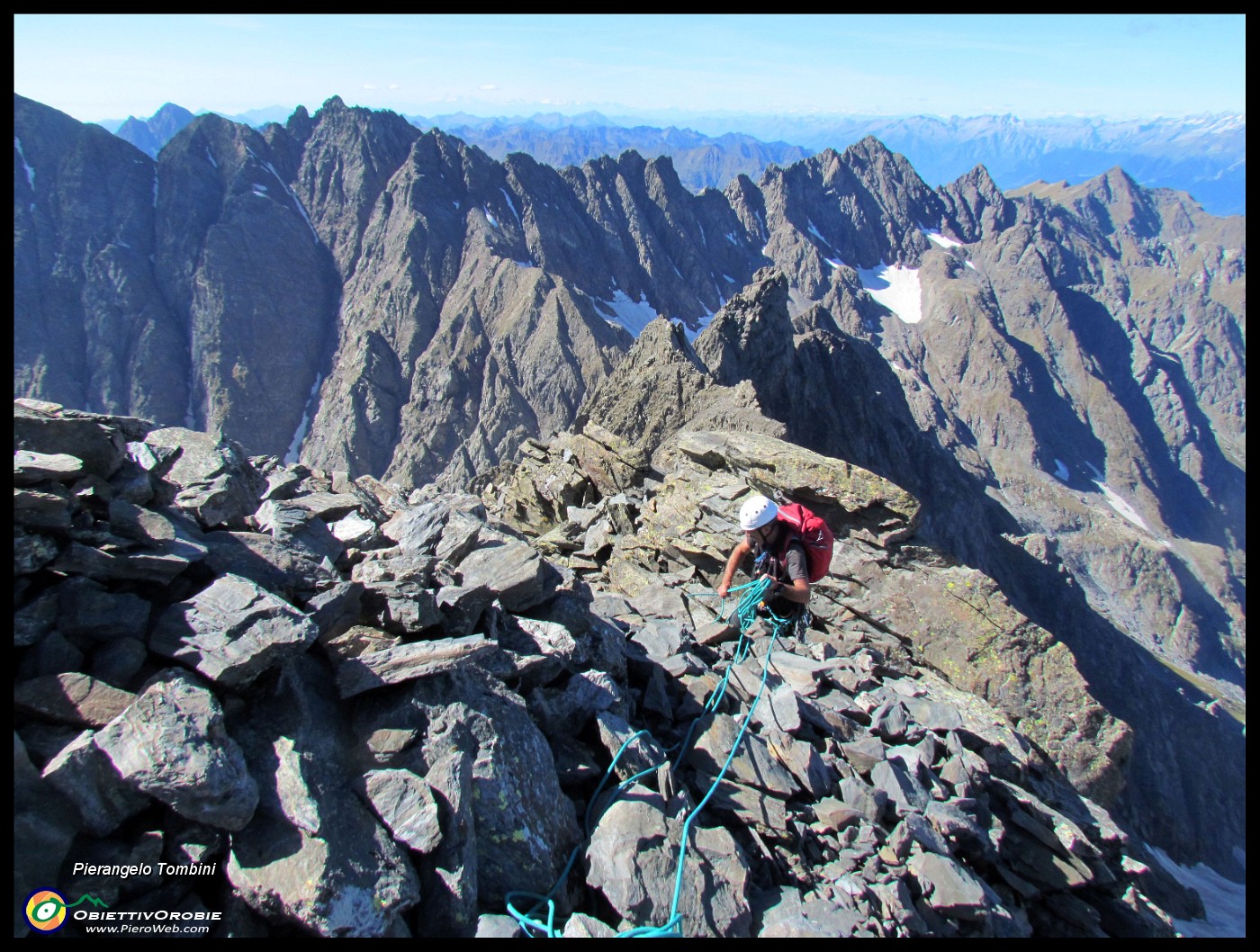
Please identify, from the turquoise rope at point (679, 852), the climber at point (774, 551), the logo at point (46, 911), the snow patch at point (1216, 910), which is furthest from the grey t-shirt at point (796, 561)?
the logo at point (46, 911)

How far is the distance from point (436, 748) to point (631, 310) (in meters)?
173

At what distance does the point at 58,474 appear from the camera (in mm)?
7496

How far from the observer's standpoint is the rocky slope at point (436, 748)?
5613 millimetres

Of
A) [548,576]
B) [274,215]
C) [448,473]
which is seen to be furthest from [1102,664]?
[274,215]

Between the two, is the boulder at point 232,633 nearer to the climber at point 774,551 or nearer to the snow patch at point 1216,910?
the climber at point 774,551

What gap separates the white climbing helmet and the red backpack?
0.36m

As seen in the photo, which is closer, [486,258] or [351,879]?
[351,879]

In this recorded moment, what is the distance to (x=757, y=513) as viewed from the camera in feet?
36.3

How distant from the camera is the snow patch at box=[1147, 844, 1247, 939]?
15.3m

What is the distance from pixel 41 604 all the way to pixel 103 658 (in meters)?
0.82

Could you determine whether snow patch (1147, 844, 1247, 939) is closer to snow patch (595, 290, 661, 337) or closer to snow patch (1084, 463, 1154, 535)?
snow patch (595, 290, 661, 337)

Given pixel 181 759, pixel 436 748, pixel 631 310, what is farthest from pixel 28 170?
pixel 436 748

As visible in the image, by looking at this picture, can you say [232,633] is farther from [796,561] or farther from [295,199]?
[295,199]
